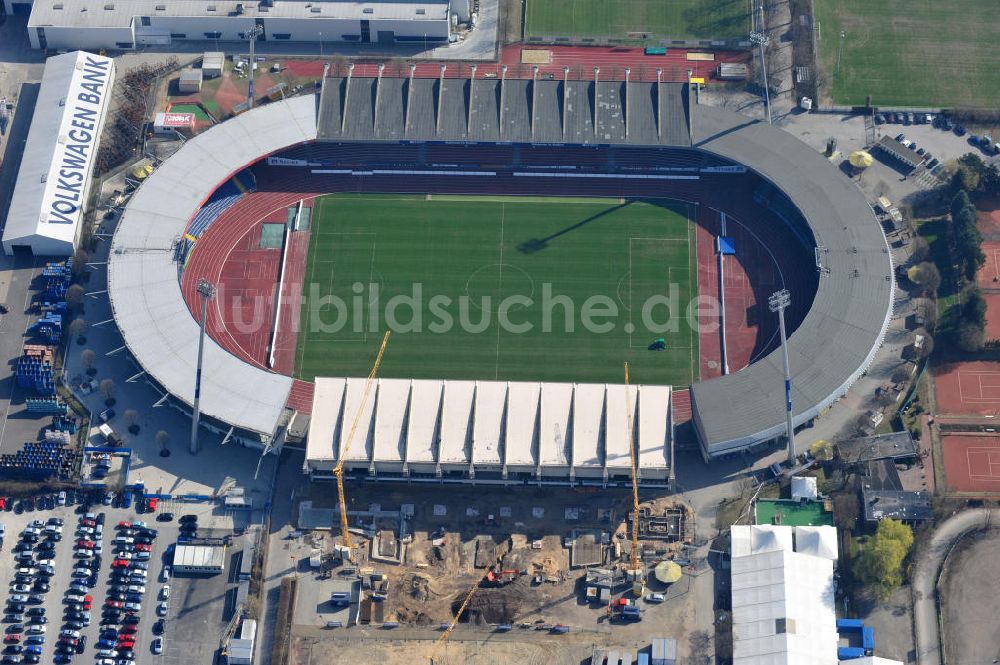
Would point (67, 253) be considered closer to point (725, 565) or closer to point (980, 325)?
point (725, 565)

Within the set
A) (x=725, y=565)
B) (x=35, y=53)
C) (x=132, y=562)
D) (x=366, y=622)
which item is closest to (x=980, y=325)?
(x=725, y=565)

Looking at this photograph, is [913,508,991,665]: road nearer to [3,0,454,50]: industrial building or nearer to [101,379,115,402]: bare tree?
[101,379,115,402]: bare tree

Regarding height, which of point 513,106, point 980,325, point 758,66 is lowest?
point 980,325

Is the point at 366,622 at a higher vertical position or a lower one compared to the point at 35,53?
lower

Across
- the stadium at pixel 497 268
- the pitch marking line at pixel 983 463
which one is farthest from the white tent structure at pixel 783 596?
the pitch marking line at pixel 983 463

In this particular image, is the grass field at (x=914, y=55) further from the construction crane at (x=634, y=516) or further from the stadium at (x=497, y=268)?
the construction crane at (x=634, y=516)

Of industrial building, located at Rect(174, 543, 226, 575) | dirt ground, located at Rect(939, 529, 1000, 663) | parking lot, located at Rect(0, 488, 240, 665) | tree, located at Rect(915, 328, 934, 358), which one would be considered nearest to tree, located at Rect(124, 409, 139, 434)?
parking lot, located at Rect(0, 488, 240, 665)
